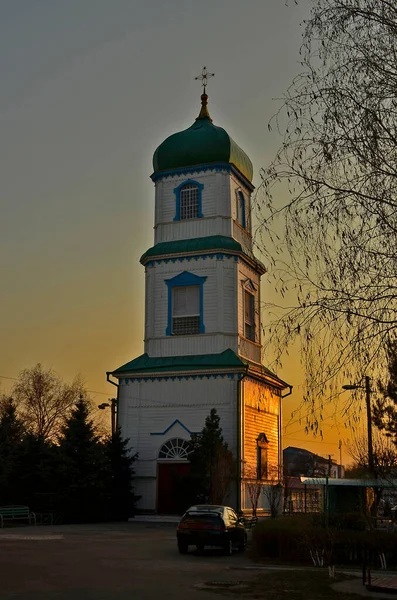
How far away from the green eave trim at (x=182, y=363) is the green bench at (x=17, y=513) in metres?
8.29

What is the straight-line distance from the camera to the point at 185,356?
3750cm

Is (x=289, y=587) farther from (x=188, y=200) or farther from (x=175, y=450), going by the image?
(x=188, y=200)

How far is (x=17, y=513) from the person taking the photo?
106ft

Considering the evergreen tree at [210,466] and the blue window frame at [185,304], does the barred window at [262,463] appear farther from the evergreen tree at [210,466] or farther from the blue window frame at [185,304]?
the blue window frame at [185,304]

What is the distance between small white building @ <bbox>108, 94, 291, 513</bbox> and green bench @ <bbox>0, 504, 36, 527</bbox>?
5648mm

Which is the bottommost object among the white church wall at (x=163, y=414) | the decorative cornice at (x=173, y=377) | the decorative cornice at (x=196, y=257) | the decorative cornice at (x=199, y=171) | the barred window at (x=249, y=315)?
the white church wall at (x=163, y=414)

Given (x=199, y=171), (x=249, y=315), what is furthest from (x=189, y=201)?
(x=249, y=315)

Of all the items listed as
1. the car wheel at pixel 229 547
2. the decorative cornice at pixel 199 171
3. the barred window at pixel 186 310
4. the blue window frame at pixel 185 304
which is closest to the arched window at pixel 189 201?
the decorative cornice at pixel 199 171

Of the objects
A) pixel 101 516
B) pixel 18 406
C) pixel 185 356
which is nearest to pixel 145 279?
pixel 185 356

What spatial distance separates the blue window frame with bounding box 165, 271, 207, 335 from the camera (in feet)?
125

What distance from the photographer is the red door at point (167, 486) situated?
117 ft

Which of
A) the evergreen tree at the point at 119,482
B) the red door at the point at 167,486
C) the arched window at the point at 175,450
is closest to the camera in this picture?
the evergreen tree at the point at 119,482

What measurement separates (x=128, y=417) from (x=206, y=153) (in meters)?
13.8

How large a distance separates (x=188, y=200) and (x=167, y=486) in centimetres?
1421
